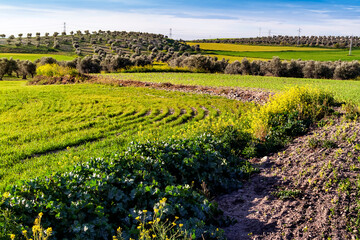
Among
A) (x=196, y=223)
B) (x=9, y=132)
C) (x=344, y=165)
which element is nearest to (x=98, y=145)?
(x=9, y=132)

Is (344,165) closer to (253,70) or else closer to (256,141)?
(256,141)

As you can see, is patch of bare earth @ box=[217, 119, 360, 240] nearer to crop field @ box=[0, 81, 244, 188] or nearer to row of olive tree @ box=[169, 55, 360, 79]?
crop field @ box=[0, 81, 244, 188]

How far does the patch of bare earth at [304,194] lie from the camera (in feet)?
16.3

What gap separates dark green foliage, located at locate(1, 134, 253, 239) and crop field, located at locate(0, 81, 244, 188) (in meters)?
2.71

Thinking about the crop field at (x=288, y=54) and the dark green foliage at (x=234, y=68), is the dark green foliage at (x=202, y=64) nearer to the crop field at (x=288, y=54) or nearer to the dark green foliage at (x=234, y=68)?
the dark green foliage at (x=234, y=68)

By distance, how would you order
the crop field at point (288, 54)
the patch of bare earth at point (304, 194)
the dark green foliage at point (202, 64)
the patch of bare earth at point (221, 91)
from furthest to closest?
the crop field at point (288, 54) < the dark green foliage at point (202, 64) < the patch of bare earth at point (221, 91) < the patch of bare earth at point (304, 194)

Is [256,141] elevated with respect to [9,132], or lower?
elevated

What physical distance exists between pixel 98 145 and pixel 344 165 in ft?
25.3

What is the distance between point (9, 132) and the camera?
1181 centimetres

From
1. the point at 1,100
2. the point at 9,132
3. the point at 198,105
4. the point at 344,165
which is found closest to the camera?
the point at 344,165

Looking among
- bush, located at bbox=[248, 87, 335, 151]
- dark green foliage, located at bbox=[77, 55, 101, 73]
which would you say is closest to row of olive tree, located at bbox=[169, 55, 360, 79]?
dark green foliage, located at bbox=[77, 55, 101, 73]

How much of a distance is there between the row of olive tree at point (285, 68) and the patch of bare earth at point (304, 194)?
1421 inches

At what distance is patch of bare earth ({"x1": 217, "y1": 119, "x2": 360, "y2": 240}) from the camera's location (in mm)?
4973

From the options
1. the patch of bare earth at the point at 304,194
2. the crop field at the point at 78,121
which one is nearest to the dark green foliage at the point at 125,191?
the patch of bare earth at the point at 304,194
